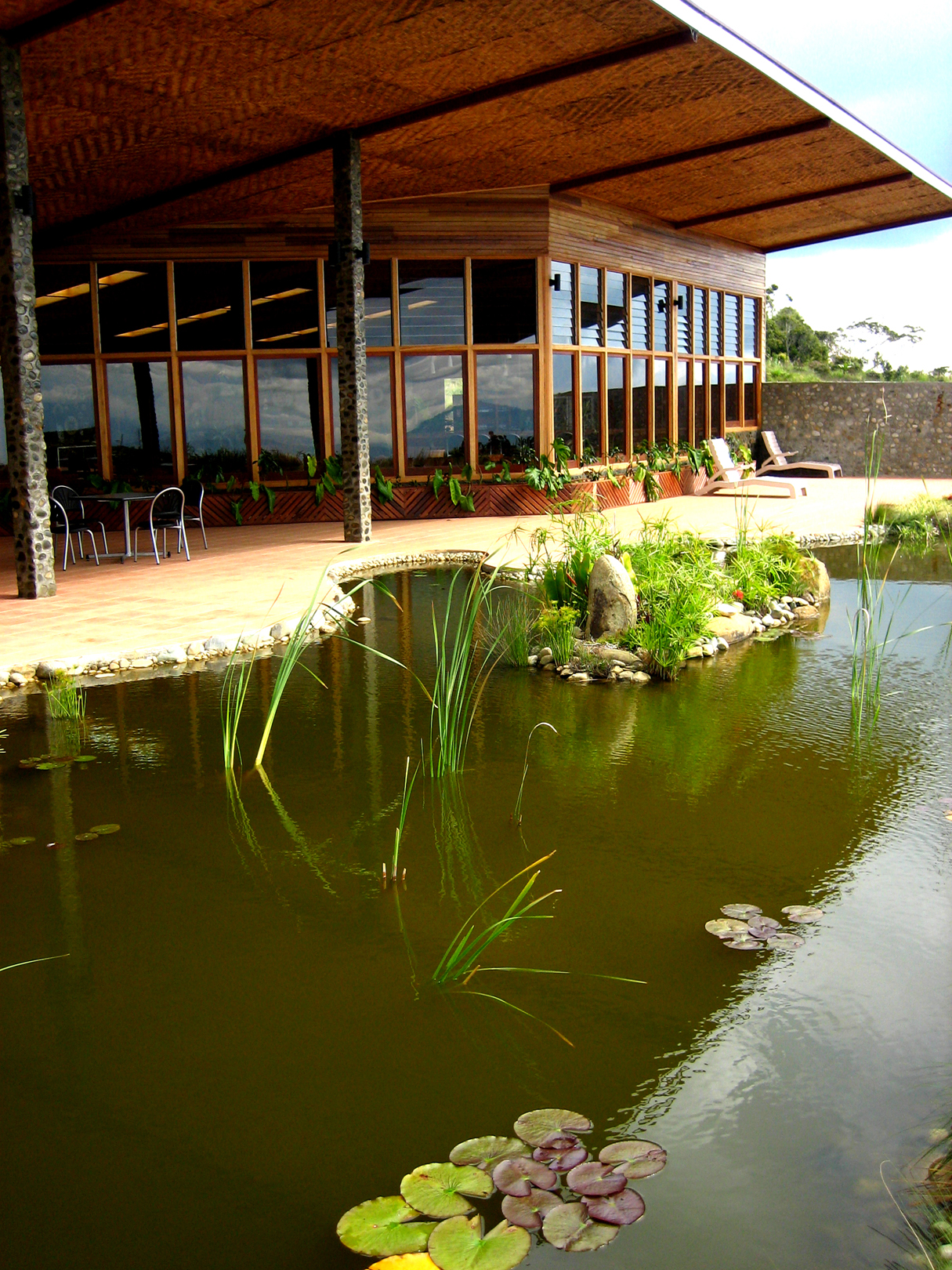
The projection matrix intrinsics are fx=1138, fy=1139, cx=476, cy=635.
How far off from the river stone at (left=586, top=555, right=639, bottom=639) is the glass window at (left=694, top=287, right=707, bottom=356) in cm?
1272

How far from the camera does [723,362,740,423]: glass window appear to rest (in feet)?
66.2

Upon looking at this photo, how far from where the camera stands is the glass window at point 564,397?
14938mm

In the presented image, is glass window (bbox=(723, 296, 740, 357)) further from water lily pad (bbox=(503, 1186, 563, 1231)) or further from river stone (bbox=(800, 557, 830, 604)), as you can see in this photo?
water lily pad (bbox=(503, 1186, 563, 1231))

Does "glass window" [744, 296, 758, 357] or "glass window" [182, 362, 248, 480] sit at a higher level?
"glass window" [744, 296, 758, 357]

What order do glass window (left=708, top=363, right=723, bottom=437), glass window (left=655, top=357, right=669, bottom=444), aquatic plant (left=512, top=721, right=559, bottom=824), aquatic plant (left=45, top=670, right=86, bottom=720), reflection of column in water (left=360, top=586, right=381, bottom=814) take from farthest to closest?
glass window (left=708, top=363, right=723, bottom=437), glass window (left=655, top=357, right=669, bottom=444), aquatic plant (left=45, top=670, right=86, bottom=720), reflection of column in water (left=360, top=586, right=381, bottom=814), aquatic plant (left=512, top=721, right=559, bottom=824)

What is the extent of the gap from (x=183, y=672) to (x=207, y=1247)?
4821 mm

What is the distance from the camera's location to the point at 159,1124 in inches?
96.3

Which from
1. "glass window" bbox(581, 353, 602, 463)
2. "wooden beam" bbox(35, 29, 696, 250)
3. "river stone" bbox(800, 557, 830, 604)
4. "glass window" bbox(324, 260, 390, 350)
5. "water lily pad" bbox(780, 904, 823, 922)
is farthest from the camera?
"glass window" bbox(581, 353, 602, 463)

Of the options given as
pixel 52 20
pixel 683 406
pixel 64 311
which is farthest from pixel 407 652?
pixel 683 406

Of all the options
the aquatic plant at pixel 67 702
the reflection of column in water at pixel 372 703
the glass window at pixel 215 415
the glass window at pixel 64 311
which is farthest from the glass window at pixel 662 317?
the aquatic plant at pixel 67 702

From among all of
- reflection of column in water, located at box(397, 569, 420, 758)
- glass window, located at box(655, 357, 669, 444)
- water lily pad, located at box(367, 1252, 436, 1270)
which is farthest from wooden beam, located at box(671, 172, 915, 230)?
water lily pad, located at box(367, 1252, 436, 1270)

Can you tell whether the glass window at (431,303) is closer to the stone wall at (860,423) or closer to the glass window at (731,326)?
the glass window at (731,326)

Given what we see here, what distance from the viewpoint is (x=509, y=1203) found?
2225 mm

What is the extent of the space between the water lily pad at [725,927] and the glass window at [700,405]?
53.0 ft
